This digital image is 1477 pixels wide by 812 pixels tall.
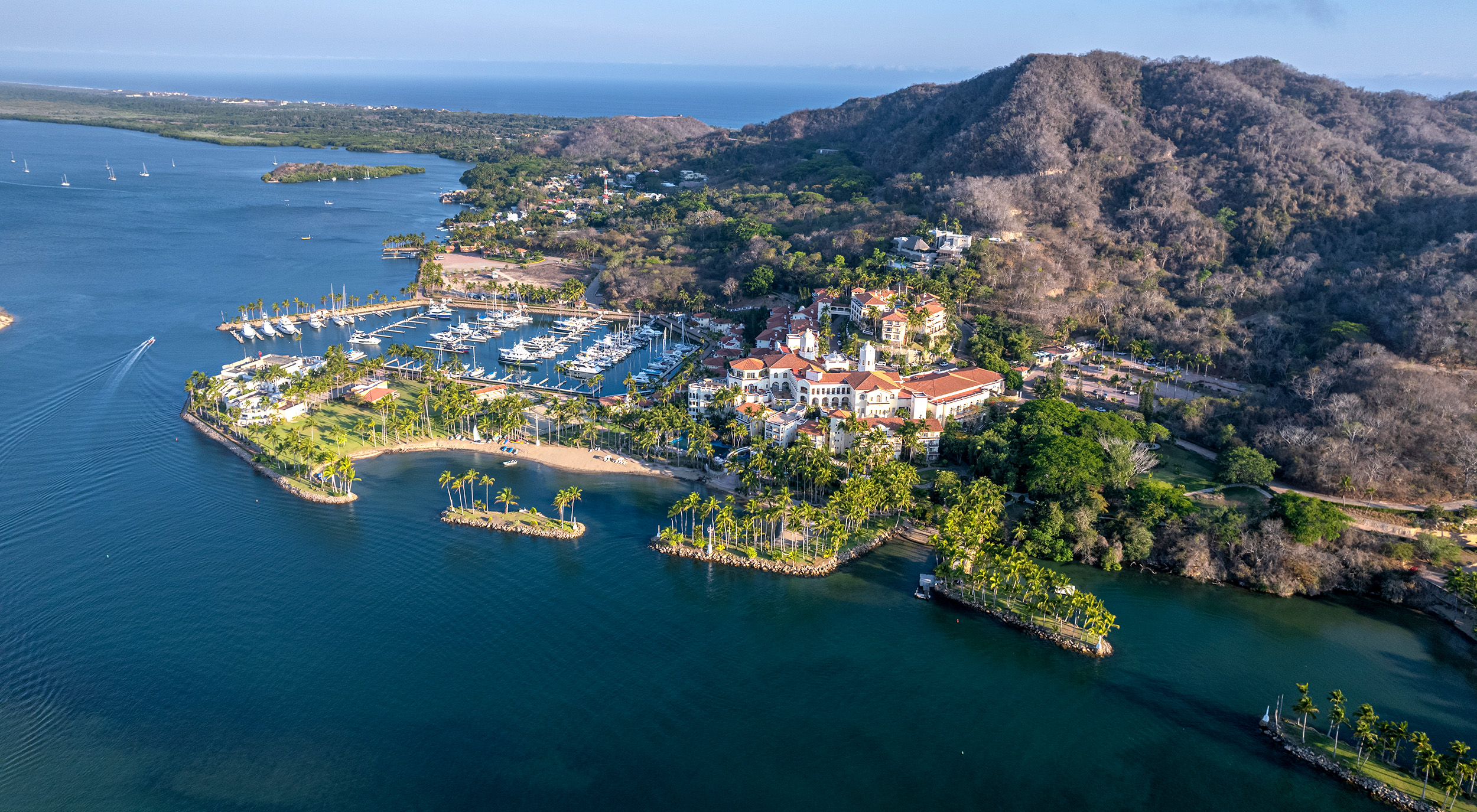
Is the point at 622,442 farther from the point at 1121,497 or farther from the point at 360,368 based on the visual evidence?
the point at 1121,497

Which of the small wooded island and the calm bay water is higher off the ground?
the small wooded island

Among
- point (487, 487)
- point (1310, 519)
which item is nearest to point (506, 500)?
point (487, 487)

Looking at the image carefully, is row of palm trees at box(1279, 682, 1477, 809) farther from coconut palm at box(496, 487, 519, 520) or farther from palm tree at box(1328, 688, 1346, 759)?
coconut palm at box(496, 487, 519, 520)

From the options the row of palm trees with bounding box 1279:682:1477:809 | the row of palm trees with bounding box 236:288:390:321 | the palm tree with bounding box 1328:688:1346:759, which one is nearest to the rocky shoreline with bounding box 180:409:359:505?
the row of palm trees with bounding box 236:288:390:321

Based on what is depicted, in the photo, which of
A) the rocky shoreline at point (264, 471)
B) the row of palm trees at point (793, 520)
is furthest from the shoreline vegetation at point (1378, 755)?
the rocky shoreline at point (264, 471)

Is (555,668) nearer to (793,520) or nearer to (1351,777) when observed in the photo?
(793,520)

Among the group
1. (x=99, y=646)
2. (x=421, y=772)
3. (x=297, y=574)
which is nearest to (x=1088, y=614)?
(x=421, y=772)
